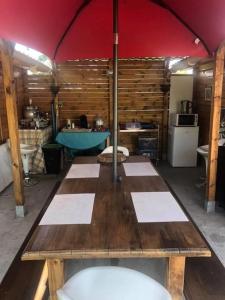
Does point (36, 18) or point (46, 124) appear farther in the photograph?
point (46, 124)

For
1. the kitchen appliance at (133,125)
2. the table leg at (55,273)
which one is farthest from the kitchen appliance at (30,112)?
the table leg at (55,273)

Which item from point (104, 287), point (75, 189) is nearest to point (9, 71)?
point (75, 189)

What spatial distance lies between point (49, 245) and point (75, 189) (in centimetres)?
75

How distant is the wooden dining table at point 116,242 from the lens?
1.19 metres

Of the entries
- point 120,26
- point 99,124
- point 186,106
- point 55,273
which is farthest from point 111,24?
point 186,106

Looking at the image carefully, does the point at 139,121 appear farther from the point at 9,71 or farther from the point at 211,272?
the point at 211,272

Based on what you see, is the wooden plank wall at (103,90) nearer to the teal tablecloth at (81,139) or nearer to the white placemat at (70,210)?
the teal tablecloth at (81,139)

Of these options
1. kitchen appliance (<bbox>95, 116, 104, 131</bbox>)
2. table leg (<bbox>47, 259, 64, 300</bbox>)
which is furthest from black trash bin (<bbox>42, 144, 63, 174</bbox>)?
table leg (<bbox>47, 259, 64, 300</bbox>)

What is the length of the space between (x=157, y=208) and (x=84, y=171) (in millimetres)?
1016

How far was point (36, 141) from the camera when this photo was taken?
488 cm

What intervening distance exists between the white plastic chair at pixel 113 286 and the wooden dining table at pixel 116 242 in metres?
0.09

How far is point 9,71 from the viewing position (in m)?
2.82

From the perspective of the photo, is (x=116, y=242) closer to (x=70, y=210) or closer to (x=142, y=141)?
(x=70, y=210)

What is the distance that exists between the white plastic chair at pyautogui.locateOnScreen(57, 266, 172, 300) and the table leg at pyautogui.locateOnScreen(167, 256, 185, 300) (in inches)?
8.7
